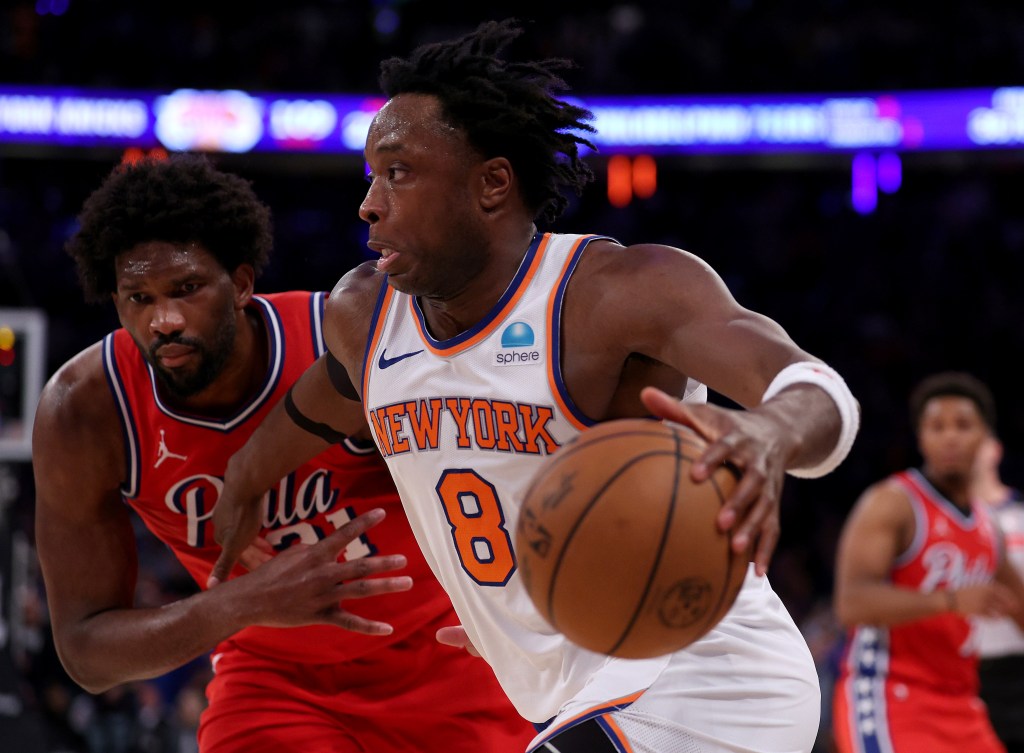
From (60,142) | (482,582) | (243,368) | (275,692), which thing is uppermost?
(60,142)

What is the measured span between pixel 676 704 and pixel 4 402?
5.03 m

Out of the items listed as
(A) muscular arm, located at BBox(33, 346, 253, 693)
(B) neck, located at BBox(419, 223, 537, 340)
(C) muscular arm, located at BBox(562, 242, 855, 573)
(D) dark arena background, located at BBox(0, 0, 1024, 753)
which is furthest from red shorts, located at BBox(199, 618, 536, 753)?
(D) dark arena background, located at BBox(0, 0, 1024, 753)

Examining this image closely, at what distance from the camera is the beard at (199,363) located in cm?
333

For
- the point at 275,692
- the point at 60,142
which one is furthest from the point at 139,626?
the point at 60,142

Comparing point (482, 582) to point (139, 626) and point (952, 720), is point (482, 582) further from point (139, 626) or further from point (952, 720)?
point (952, 720)

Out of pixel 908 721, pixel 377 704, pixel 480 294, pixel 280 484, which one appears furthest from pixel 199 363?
pixel 908 721

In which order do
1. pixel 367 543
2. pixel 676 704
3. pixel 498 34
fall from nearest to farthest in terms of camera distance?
pixel 676 704, pixel 498 34, pixel 367 543

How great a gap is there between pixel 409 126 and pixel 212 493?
1255 mm

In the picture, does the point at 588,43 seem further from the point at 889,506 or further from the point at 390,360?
the point at 390,360

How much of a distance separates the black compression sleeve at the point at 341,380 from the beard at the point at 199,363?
1.08 ft

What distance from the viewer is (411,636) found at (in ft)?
12.0

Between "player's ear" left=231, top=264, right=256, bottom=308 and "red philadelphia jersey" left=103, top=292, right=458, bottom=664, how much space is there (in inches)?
1.9

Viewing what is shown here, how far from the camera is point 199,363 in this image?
3381 mm

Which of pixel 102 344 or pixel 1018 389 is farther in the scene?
pixel 1018 389
